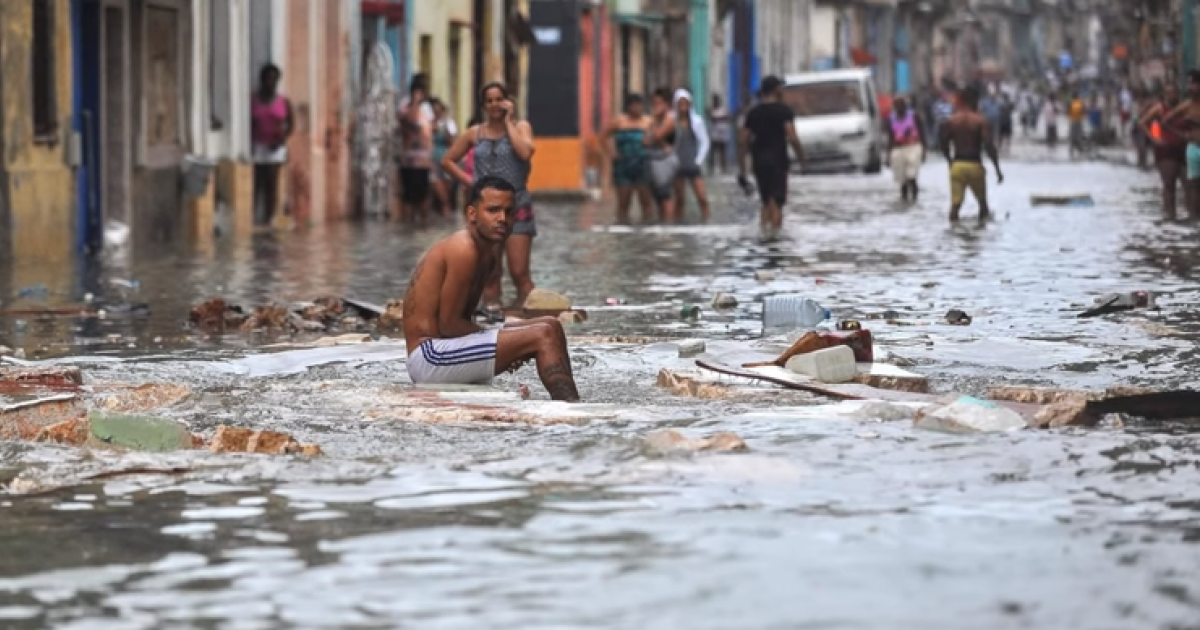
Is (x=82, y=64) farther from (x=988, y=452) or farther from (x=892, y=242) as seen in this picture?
(x=988, y=452)

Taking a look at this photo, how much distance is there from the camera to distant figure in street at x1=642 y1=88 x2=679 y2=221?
31562 millimetres

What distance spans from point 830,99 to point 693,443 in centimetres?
4349

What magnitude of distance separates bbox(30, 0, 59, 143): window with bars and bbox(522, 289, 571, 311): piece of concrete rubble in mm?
7887

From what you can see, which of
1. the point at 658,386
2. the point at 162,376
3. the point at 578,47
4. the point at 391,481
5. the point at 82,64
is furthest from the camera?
the point at 578,47

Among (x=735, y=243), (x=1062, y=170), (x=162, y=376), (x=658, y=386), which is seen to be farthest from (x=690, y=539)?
(x=1062, y=170)

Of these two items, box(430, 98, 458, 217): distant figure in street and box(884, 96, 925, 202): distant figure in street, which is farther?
box(884, 96, 925, 202): distant figure in street

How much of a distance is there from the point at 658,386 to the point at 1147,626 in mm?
5557

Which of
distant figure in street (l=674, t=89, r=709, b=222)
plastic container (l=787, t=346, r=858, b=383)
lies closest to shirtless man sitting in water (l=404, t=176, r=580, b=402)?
plastic container (l=787, t=346, r=858, b=383)

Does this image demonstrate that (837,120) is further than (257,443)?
Yes

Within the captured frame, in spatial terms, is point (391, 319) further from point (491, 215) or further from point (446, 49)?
point (446, 49)

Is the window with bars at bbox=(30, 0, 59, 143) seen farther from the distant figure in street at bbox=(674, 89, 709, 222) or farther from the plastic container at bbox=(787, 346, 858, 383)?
the plastic container at bbox=(787, 346, 858, 383)

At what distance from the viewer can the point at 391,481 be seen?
8711 mm

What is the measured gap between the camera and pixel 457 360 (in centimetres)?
1141

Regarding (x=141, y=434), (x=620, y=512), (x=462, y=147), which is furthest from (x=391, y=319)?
(x=620, y=512)
